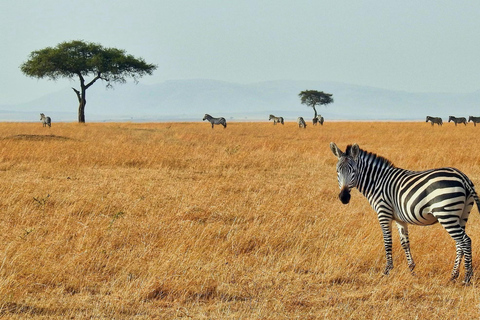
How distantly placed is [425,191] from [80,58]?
54016mm

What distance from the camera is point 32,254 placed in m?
6.94

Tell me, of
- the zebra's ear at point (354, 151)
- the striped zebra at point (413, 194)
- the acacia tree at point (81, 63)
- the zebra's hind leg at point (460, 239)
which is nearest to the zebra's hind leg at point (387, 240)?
the striped zebra at point (413, 194)

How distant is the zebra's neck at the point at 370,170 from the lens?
21.7ft

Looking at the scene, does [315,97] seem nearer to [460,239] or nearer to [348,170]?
[348,170]

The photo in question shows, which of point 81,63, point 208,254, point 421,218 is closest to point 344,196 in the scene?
point 421,218

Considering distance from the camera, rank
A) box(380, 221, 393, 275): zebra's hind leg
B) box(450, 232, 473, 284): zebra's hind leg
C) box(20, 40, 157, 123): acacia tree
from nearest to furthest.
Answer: box(450, 232, 473, 284): zebra's hind leg, box(380, 221, 393, 275): zebra's hind leg, box(20, 40, 157, 123): acacia tree

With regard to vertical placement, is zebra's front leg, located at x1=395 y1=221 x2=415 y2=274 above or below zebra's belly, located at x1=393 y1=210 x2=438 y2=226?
below

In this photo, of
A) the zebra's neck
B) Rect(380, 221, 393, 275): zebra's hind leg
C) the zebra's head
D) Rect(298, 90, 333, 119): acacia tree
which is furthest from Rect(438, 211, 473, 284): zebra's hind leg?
Rect(298, 90, 333, 119): acacia tree

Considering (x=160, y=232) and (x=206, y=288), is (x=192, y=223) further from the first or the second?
(x=206, y=288)

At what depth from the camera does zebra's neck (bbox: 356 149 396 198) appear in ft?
21.7

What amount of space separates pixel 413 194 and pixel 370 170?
3.22ft

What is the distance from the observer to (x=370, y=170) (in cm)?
671

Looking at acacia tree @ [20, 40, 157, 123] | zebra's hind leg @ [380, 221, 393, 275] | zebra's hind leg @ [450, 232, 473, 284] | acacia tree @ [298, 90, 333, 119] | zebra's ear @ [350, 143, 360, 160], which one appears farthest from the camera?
acacia tree @ [298, 90, 333, 119]

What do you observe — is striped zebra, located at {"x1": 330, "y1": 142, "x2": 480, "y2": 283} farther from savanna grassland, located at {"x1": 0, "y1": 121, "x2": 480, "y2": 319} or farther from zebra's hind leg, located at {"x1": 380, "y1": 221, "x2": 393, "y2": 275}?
savanna grassland, located at {"x1": 0, "y1": 121, "x2": 480, "y2": 319}
